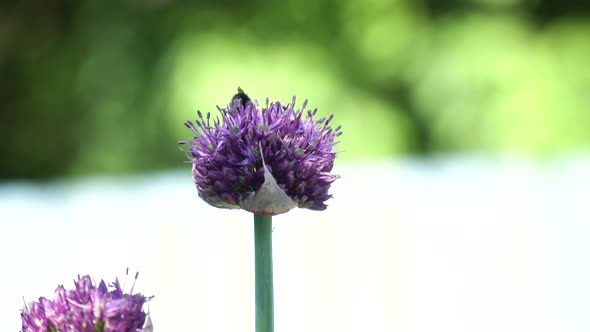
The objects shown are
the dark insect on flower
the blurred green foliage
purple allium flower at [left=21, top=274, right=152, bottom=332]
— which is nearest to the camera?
purple allium flower at [left=21, top=274, right=152, bottom=332]

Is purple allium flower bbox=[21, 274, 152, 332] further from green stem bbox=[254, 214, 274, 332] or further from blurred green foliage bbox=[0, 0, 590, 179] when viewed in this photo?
blurred green foliage bbox=[0, 0, 590, 179]

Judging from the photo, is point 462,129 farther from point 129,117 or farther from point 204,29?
point 129,117

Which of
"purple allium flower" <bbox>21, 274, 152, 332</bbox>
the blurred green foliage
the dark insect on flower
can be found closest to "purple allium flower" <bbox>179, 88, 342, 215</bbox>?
the dark insect on flower

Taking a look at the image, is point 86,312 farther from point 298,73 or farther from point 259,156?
point 298,73

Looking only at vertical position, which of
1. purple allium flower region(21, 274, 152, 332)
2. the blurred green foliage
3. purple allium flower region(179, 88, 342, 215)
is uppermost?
the blurred green foliage

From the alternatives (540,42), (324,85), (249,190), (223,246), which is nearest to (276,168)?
(249,190)

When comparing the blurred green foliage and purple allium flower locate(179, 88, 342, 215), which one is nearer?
purple allium flower locate(179, 88, 342, 215)

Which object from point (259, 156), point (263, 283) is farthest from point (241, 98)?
point (263, 283)
